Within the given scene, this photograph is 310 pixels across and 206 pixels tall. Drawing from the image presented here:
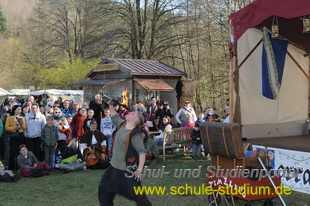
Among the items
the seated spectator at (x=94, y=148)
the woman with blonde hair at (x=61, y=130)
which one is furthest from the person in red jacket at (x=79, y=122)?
the seated spectator at (x=94, y=148)

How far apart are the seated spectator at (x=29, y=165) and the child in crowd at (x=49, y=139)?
0.37 m

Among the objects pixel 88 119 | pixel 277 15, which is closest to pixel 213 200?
pixel 277 15

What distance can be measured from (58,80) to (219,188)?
101ft

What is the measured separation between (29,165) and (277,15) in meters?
6.39

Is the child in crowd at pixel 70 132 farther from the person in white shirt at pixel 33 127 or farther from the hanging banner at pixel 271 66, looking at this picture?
the hanging banner at pixel 271 66

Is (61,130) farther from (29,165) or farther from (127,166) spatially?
(127,166)

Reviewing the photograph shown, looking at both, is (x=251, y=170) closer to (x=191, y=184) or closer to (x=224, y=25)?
(x=191, y=184)

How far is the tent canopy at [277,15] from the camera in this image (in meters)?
6.07

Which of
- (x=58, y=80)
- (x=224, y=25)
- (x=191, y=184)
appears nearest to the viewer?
(x=191, y=184)

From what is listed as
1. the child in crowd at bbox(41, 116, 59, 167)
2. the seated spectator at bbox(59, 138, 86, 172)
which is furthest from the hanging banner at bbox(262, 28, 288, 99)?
the child in crowd at bbox(41, 116, 59, 167)

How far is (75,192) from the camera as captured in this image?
7.07 meters

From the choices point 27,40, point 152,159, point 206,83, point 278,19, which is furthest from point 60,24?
point 278,19

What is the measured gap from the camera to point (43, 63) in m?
36.8

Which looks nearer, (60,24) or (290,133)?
(290,133)
